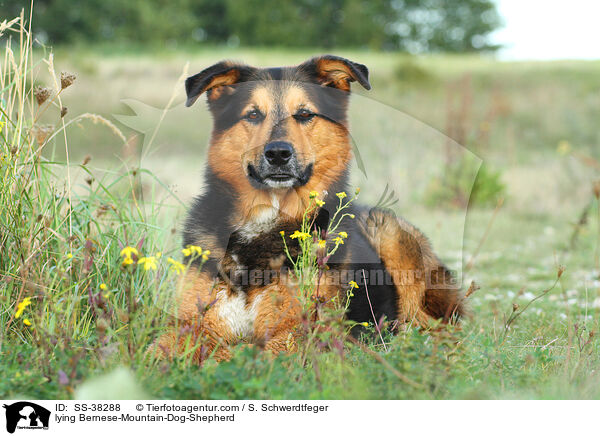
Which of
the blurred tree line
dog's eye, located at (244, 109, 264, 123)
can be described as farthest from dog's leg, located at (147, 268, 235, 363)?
the blurred tree line

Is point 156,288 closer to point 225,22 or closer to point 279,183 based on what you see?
point 279,183

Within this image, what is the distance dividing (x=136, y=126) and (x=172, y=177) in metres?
0.45

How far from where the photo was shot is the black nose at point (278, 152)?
3.37 metres

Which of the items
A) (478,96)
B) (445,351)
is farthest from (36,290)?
(478,96)

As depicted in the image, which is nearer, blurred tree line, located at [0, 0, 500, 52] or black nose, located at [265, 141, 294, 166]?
black nose, located at [265, 141, 294, 166]

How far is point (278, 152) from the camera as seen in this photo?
3.37 meters
